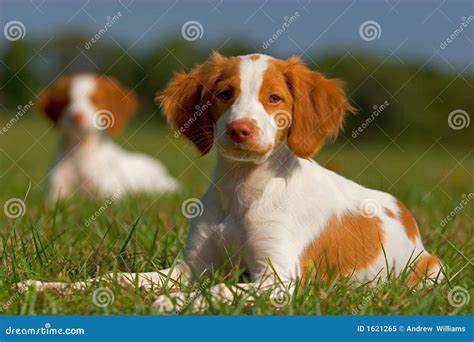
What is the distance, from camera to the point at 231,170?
435cm

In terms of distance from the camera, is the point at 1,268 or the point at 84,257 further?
the point at 84,257

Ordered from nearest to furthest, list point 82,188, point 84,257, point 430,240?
point 84,257 → point 430,240 → point 82,188

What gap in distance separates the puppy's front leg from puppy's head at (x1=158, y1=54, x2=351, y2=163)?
700 mm

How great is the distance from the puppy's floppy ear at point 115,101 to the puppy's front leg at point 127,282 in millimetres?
5544

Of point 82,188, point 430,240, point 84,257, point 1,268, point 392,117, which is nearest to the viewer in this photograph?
point 1,268

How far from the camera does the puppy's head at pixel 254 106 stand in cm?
402

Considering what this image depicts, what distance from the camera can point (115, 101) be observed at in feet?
32.1

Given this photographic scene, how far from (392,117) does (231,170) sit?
27.1ft

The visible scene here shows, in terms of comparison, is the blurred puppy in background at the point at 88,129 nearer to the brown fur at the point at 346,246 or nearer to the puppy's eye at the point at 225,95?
the brown fur at the point at 346,246

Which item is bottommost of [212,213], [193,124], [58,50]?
[58,50]

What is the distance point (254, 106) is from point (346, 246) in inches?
38.0

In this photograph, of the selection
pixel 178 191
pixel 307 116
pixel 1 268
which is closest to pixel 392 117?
pixel 178 191

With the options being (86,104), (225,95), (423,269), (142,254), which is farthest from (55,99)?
(423,269)

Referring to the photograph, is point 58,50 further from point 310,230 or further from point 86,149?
point 310,230
